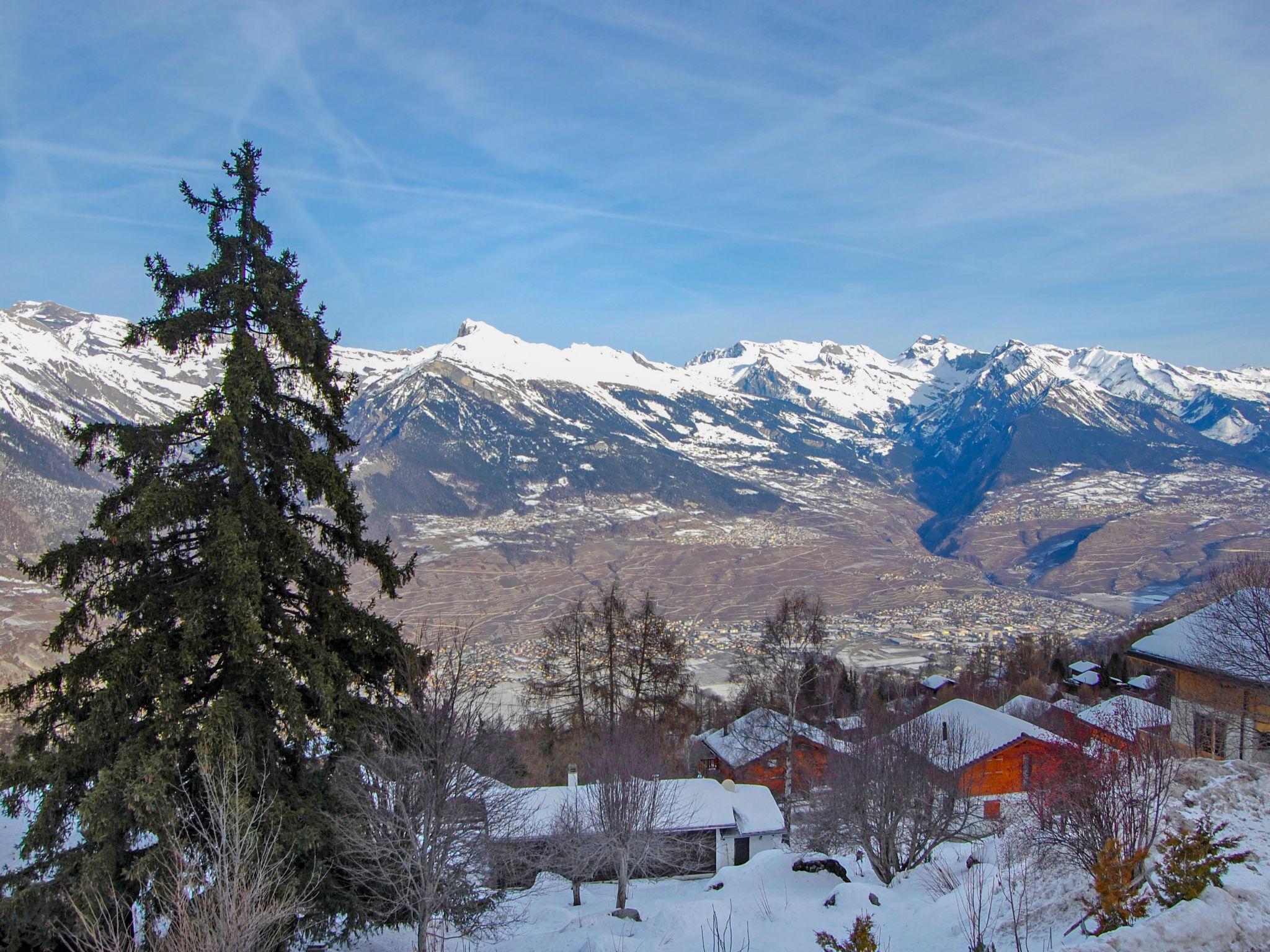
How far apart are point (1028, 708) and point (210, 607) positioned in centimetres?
5135

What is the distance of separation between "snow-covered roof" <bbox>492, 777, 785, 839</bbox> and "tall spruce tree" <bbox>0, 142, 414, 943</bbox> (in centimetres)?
1417

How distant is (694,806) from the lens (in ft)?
95.2

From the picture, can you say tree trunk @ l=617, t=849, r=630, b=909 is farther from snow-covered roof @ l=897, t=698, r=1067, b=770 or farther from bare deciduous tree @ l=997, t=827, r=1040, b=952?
snow-covered roof @ l=897, t=698, r=1067, b=770

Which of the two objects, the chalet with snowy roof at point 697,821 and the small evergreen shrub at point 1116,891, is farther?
the chalet with snowy roof at point 697,821

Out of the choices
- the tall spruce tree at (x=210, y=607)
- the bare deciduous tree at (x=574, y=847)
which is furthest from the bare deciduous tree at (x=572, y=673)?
the tall spruce tree at (x=210, y=607)

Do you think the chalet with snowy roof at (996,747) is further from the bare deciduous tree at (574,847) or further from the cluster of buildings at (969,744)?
the bare deciduous tree at (574,847)

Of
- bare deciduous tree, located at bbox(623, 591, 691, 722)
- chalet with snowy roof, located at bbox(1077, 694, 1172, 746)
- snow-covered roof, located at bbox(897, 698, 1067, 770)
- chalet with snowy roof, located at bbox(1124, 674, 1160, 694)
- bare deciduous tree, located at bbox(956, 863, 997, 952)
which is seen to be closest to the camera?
bare deciduous tree, located at bbox(956, 863, 997, 952)

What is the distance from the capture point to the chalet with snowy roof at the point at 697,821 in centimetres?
2645

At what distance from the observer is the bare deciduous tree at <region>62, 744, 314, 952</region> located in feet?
Result: 28.2

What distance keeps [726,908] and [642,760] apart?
8009 mm

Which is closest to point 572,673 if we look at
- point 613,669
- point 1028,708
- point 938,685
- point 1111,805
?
point 613,669

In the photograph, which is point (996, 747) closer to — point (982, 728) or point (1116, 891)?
point (982, 728)

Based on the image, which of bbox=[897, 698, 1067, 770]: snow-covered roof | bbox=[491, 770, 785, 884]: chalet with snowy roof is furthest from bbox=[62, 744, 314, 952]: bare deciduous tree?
bbox=[897, 698, 1067, 770]: snow-covered roof

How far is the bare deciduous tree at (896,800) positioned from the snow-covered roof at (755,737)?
12.7 meters
